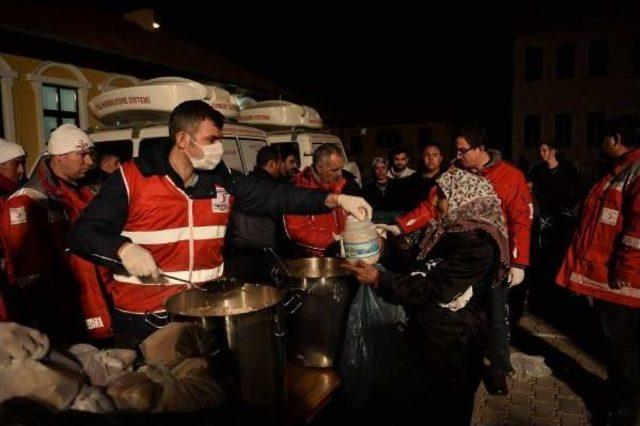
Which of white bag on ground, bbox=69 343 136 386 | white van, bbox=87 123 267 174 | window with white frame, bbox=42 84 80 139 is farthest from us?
window with white frame, bbox=42 84 80 139

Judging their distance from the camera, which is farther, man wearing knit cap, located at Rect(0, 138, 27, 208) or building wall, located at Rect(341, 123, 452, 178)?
building wall, located at Rect(341, 123, 452, 178)

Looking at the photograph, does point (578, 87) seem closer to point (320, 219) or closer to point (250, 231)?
point (320, 219)

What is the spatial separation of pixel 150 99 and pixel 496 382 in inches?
183

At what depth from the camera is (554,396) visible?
4090 mm

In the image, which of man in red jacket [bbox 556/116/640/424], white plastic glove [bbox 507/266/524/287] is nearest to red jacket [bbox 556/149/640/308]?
man in red jacket [bbox 556/116/640/424]

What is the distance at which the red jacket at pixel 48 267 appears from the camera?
3.04 metres

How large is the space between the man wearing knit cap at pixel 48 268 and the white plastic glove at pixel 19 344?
188 centimetres

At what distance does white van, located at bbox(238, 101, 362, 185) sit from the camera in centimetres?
799

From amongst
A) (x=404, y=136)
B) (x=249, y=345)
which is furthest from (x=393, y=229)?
(x=404, y=136)

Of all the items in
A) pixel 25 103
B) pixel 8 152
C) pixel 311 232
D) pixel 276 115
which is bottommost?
pixel 311 232

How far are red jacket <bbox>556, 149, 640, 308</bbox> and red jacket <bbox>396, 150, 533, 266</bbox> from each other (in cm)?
41

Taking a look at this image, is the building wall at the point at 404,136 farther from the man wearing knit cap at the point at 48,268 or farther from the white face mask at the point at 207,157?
the white face mask at the point at 207,157

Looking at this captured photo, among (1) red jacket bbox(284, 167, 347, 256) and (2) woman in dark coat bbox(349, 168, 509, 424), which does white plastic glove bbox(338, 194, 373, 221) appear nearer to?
(2) woman in dark coat bbox(349, 168, 509, 424)

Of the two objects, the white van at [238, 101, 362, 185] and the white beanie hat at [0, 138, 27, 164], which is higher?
the white van at [238, 101, 362, 185]
